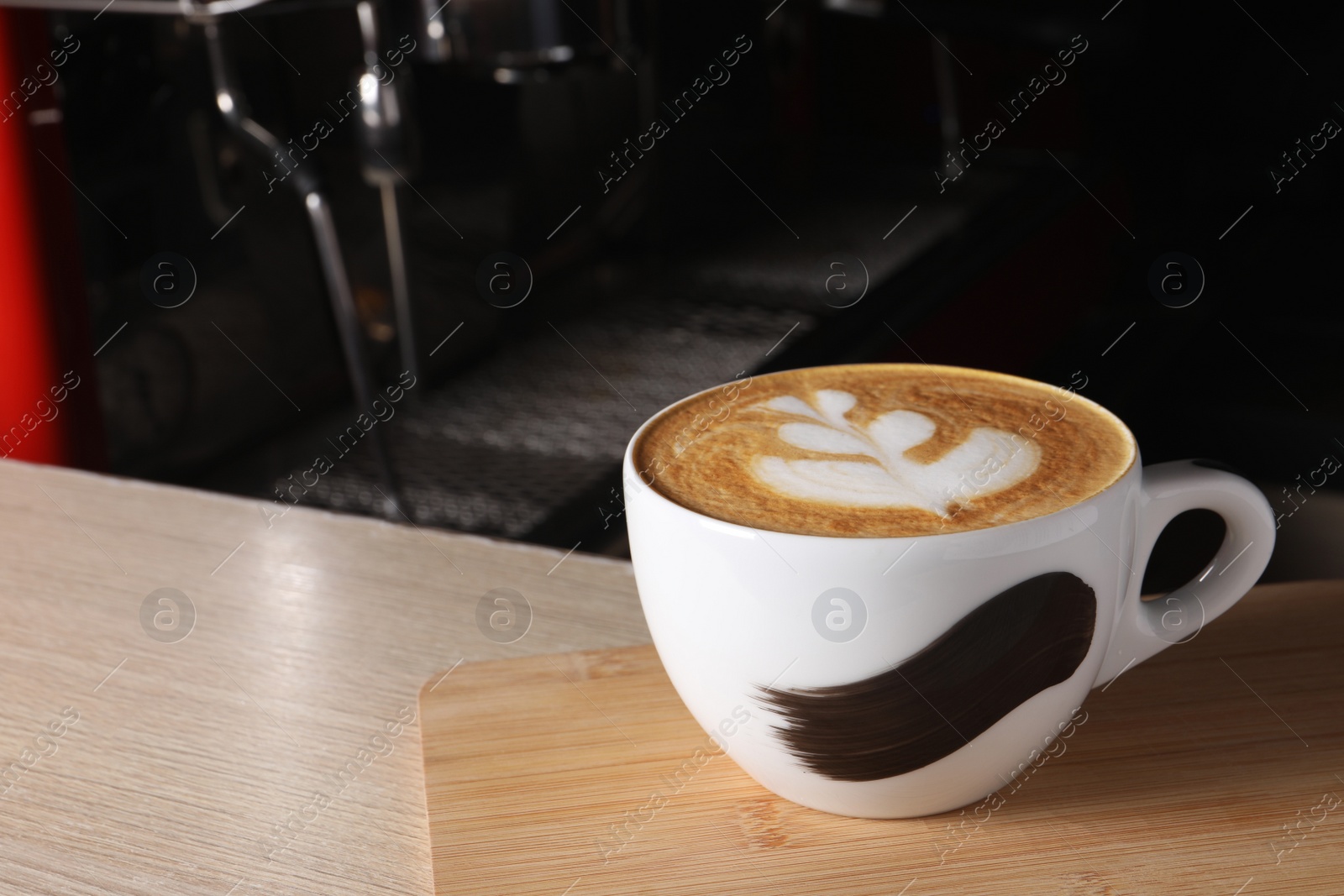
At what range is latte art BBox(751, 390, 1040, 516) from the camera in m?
0.33

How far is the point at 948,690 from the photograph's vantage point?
1.03 ft

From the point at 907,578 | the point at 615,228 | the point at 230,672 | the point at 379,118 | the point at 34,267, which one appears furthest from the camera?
the point at 615,228

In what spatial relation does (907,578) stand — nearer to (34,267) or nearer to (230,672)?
(230,672)

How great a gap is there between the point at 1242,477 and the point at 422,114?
1.59 m

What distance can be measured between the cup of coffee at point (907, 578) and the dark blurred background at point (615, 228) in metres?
0.53

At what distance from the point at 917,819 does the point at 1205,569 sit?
0.40ft

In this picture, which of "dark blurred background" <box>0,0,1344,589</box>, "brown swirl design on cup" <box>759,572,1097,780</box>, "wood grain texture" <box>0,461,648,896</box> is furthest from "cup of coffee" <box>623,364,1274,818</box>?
"dark blurred background" <box>0,0,1344,589</box>

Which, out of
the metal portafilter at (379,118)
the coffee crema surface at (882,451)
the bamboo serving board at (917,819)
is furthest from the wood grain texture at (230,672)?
the metal portafilter at (379,118)

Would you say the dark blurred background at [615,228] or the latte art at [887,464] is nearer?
the latte art at [887,464]

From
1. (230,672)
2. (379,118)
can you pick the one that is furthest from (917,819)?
(379,118)

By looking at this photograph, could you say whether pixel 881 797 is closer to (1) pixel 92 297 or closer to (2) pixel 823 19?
(1) pixel 92 297

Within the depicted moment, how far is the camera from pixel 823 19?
7.38 feet

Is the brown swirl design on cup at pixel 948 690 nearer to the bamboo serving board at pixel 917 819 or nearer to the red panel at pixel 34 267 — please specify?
the bamboo serving board at pixel 917 819

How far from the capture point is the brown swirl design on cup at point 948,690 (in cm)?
31
